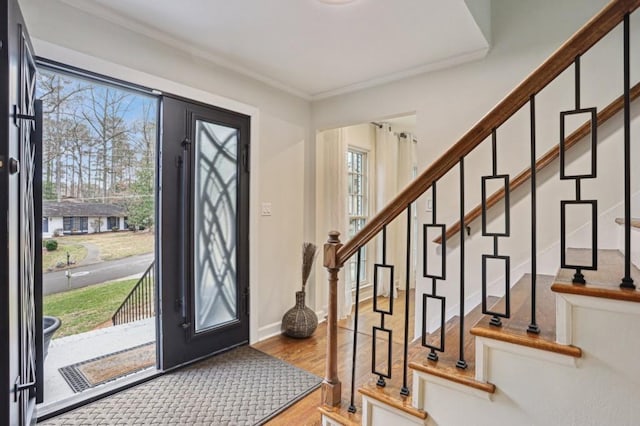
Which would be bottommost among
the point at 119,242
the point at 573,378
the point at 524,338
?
the point at 573,378

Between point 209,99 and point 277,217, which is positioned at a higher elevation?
point 209,99

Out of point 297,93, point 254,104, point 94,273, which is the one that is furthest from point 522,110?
point 94,273

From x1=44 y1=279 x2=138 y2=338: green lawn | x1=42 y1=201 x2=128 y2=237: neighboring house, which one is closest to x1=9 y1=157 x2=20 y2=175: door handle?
x1=42 y1=201 x2=128 y2=237: neighboring house

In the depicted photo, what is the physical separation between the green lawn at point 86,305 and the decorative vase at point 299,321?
1.73m

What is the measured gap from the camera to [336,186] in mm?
3826

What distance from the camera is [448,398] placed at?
1362 millimetres

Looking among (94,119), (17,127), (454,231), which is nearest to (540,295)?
(454,231)

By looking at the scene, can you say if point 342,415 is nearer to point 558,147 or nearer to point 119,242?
point 558,147

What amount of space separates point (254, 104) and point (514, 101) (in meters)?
2.35

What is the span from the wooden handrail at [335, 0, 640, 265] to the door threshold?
1849 millimetres

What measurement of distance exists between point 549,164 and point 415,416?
5.76 feet

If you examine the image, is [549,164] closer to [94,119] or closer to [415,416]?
[415,416]

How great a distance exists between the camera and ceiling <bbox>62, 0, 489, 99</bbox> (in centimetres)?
201

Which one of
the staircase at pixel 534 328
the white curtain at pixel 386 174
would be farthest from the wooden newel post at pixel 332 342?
the white curtain at pixel 386 174
